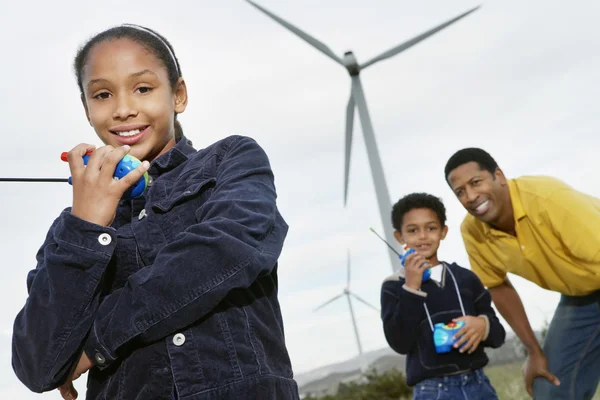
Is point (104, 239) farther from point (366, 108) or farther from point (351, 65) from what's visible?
point (351, 65)

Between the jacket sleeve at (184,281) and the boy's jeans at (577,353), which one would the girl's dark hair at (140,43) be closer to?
the jacket sleeve at (184,281)

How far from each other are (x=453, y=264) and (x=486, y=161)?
1.02 m

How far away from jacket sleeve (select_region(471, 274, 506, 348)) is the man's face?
67 centimetres

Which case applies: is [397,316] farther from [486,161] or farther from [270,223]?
[270,223]

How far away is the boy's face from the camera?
5.10 m

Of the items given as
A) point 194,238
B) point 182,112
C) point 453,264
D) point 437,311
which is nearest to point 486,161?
point 453,264

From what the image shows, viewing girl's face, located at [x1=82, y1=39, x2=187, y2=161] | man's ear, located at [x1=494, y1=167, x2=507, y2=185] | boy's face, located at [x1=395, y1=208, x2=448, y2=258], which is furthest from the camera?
man's ear, located at [x1=494, y1=167, x2=507, y2=185]

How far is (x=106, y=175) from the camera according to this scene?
70.7 inches

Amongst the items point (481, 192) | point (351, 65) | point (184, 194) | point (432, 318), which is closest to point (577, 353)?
point (481, 192)

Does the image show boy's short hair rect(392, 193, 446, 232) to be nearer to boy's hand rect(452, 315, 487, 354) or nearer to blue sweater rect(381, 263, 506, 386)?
blue sweater rect(381, 263, 506, 386)

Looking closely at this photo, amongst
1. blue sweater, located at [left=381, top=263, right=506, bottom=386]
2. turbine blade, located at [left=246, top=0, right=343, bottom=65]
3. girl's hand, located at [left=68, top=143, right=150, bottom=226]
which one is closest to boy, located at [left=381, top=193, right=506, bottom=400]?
blue sweater, located at [left=381, top=263, right=506, bottom=386]

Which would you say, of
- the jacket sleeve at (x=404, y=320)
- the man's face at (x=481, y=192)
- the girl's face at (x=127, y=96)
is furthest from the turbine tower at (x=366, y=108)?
the girl's face at (x=127, y=96)

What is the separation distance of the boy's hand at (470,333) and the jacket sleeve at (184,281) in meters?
2.97

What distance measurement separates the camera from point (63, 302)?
1.72m
